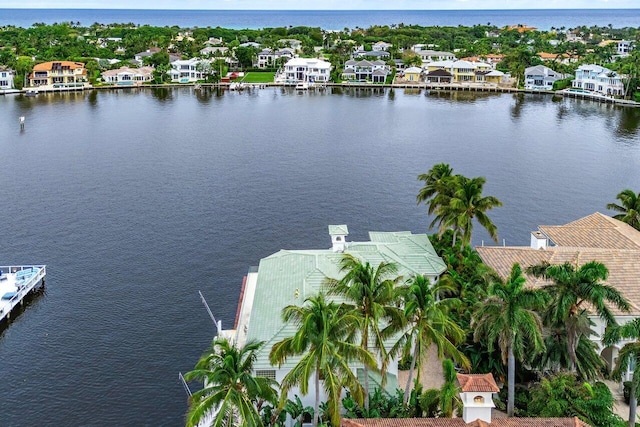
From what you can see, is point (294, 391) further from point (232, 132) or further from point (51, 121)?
point (51, 121)

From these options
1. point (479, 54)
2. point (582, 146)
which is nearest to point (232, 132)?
point (582, 146)

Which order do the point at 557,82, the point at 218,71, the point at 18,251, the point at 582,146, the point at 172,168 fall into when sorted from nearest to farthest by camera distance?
the point at 18,251
the point at 172,168
the point at 582,146
the point at 557,82
the point at 218,71

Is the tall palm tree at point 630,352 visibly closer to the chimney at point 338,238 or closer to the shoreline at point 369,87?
the chimney at point 338,238

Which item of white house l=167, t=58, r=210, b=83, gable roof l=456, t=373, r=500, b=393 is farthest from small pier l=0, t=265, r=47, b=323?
white house l=167, t=58, r=210, b=83

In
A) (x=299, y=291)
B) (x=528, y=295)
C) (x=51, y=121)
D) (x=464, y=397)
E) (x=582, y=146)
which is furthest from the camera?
(x=51, y=121)

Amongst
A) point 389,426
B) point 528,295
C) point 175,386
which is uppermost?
point 528,295

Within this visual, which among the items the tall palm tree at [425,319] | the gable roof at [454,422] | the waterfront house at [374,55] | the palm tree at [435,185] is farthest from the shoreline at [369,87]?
the gable roof at [454,422]

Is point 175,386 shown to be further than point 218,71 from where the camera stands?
No

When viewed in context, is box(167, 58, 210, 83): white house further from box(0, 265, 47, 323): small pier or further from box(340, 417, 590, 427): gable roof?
box(340, 417, 590, 427): gable roof
